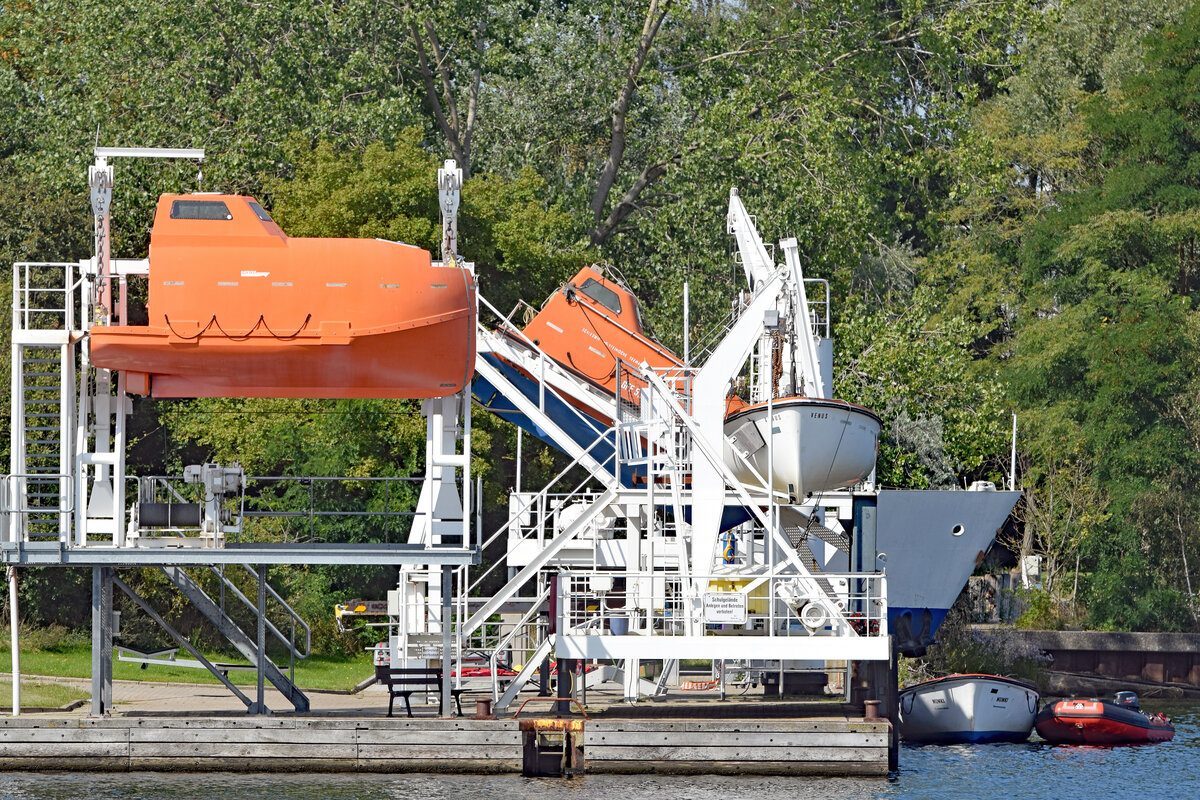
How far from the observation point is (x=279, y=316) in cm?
2450

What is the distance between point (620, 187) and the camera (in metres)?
46.4

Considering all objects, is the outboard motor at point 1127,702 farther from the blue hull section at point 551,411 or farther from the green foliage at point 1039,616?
the green foliage at point 1039,616

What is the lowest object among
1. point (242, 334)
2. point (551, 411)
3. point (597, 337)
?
point (551, 411)

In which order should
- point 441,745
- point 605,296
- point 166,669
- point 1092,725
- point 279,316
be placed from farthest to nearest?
point 166,669 < point 1092,725 < point 605,296 < point 279,316 < point 441,745

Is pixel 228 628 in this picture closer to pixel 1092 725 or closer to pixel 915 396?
pixel 1092 725

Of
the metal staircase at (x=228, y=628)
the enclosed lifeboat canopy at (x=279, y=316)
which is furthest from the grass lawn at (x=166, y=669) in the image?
the enclosed lifeboat canopy at (x=279, y=316)

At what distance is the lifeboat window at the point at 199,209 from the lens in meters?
24.7

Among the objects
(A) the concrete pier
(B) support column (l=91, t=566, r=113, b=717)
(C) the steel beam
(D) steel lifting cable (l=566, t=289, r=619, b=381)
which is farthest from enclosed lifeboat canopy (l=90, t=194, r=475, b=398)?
(D) steel lifting cable (l=566, t=289, r=619, b=381)

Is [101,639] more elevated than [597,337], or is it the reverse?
[597,337]

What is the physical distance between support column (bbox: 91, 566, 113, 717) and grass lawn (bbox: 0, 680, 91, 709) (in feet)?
4.71

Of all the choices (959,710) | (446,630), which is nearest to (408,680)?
(446,630)

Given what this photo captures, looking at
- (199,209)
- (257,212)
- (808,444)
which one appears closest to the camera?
(199,209)

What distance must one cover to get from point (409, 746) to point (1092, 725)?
14.0 metres

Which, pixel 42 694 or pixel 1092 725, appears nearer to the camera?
pixel 42 694
